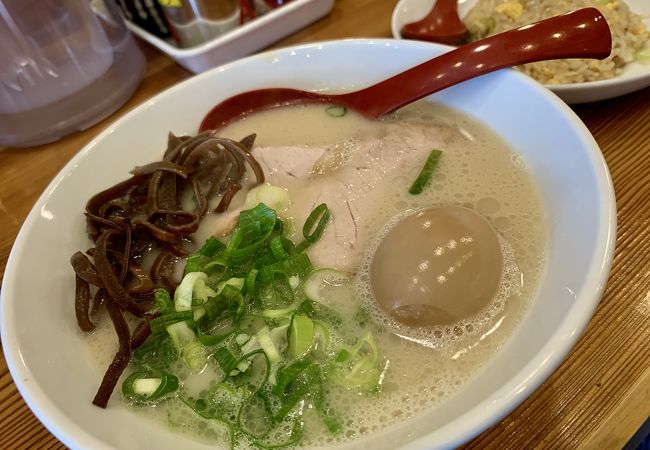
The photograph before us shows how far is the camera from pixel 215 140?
120 centimetres

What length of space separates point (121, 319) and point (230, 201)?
359mm

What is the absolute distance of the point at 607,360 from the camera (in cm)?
91

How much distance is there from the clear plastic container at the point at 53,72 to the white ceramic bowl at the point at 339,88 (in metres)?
0.46

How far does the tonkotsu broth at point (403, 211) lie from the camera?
0.83 meters

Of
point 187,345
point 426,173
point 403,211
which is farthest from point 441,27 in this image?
point 187,345

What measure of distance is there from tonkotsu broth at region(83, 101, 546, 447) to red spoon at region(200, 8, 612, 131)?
0.13 ft

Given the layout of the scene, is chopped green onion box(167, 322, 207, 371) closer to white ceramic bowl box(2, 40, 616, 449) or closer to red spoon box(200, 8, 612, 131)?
white ceramic bowl box(2, 40, 616, 449)

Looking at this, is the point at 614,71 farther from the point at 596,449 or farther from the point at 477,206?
the point at 596,449

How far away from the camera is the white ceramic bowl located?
0.74 metres

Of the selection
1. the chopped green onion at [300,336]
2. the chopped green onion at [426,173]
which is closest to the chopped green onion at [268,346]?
the chopped green onion at [300,336]

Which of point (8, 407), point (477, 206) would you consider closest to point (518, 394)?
point (477, 206)

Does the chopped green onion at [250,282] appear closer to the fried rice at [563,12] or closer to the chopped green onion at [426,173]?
the chopped green onion at [426,173]

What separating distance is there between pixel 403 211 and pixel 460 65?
0.36m

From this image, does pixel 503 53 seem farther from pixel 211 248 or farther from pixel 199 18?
pixel 199 18
